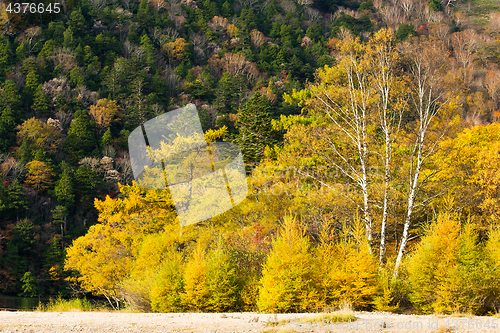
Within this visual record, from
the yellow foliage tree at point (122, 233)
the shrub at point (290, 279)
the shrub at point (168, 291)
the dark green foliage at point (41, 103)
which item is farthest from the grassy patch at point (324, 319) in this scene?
the dark green foliage at point (41, 103)

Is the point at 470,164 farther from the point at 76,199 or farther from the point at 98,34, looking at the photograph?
the point at 98,34

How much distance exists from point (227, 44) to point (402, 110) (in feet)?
335

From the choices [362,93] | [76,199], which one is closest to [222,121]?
[76,199]

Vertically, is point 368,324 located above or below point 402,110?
below

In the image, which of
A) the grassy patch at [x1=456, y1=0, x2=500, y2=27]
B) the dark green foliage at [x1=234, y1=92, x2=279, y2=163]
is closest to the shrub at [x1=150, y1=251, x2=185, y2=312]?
the dark green foliage at [x1=234, y1=92, x2=279, y2=163]

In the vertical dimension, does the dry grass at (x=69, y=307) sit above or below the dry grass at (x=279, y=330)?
below

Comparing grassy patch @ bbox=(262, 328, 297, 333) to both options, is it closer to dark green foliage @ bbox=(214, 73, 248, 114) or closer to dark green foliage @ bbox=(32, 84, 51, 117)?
dark green foliage @ bbox=(214, 73, 248, 114)

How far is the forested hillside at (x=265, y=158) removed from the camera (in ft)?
39.5

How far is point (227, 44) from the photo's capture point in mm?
113312

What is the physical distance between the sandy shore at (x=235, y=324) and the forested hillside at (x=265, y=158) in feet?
6.21

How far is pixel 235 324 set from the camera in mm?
9484

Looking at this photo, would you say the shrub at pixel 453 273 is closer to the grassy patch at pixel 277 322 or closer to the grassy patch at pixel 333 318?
the grassy patch at pixel 333 318

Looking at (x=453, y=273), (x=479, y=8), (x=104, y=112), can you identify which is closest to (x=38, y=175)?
(x=104, y=112)

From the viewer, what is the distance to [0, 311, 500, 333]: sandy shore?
8461 millimetres
